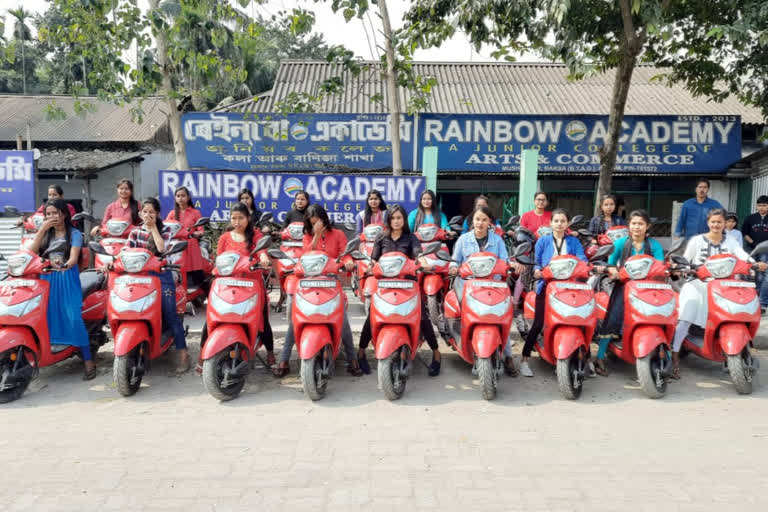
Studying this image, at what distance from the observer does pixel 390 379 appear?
172 inches

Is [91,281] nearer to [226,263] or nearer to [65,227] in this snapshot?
[65,227]

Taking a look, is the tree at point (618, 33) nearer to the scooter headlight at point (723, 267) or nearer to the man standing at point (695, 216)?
the man standing at point (695, 216)

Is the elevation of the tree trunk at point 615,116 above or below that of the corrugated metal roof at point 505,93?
below

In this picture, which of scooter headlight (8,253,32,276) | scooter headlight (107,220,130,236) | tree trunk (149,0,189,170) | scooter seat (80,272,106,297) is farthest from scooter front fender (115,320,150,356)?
tree trunk (149,0,189,170)

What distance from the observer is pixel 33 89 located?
112 ft

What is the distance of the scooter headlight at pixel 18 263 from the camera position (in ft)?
14.9

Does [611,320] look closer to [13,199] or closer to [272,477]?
[272,477]

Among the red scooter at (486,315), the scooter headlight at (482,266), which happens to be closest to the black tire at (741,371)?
the red scooter at (486,315)

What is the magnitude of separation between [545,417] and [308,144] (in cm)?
812

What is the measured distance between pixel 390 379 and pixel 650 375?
2.06 meters

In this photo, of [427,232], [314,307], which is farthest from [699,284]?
[314,307]

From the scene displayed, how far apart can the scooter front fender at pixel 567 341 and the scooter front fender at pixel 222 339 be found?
8.16ft

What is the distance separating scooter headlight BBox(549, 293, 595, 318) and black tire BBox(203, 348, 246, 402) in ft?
8.50

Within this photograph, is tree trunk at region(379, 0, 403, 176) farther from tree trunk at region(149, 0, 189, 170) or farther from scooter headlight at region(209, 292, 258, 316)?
scooter headlight at region(209, 292, 258, 316)
